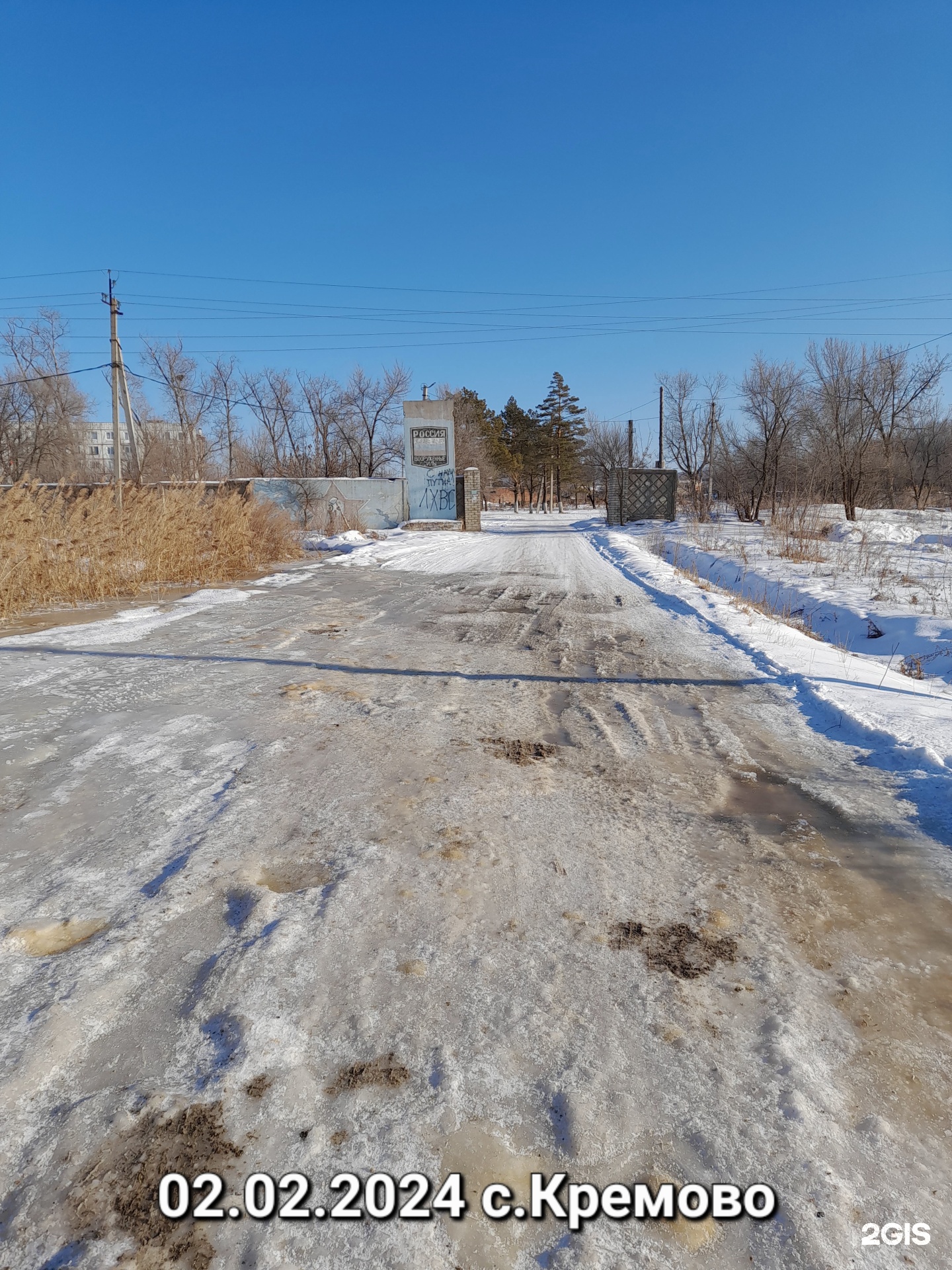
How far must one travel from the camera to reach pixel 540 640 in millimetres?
7082

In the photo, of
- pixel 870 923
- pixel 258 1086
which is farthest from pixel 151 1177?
pixel 870 923

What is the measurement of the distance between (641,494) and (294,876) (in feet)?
100

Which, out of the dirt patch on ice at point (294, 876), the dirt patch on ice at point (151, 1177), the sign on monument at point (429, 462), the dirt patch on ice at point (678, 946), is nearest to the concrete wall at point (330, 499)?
the sign on monument at point (429, 462)

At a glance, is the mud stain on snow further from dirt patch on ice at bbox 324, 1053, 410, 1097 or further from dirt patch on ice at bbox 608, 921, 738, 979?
dirt patch on ice at bbox 608, 921, 738, 979

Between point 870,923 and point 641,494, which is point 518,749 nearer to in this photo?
point 870,923

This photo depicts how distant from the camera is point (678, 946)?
7.46 feet

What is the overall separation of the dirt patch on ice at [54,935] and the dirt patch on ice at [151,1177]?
2.79 feet

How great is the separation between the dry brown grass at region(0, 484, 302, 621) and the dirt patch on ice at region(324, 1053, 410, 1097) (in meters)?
8.43

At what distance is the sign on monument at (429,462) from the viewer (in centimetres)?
2848

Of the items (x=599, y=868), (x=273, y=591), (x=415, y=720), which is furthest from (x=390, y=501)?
(x=599, y=868)

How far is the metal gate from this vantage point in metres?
30.6

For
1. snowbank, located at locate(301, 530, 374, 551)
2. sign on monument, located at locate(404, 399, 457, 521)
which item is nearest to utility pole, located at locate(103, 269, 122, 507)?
snowbank, located at locate(301, 530, 374, 551)

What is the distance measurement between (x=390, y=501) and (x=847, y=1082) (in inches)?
1072

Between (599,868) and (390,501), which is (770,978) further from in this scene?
(390,501)
